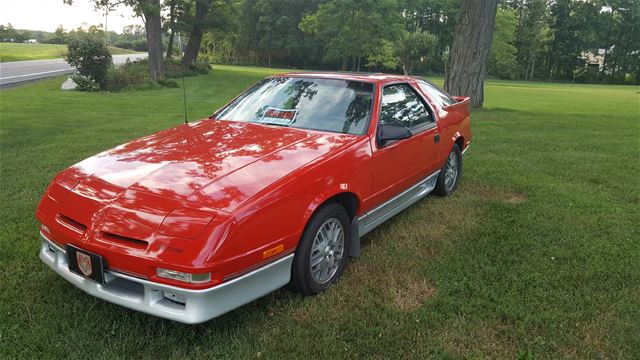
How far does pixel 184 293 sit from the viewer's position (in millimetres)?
2436

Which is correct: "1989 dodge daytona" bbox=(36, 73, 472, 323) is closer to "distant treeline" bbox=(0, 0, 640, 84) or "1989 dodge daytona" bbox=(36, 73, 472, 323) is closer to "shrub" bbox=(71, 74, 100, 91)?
"shrub" bbox=(71, 74, 100, 91)

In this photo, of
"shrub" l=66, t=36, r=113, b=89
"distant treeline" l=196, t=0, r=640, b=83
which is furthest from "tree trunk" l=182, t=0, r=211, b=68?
"distant treeline" l=196, t=0, r=640, b=83

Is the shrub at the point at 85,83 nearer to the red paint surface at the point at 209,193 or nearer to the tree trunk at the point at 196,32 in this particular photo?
the red paint surface at the point at 209,193

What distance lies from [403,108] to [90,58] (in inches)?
651

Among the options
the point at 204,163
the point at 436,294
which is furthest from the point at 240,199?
the point at 436,294

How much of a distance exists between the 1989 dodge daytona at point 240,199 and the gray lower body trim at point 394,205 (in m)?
0.02

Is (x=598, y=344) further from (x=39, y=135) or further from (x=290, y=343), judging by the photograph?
(x=39, y=135)

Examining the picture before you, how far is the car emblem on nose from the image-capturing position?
2.60 metres

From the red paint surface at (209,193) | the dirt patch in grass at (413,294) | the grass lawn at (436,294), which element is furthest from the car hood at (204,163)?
the dirt patch in grass at (413,294)

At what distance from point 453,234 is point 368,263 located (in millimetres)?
1064

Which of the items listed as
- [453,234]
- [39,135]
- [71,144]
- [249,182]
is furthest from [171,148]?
[39,135]

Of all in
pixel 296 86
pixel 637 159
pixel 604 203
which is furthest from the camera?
pixel 637 159

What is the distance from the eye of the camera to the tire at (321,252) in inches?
119

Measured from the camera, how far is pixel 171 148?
349 centimetres
